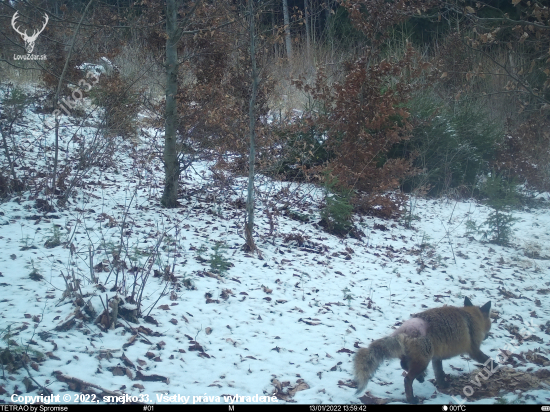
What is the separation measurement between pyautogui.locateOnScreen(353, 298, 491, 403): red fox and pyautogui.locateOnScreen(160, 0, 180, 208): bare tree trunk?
4.99m

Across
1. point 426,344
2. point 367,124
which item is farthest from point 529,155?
point 426,344

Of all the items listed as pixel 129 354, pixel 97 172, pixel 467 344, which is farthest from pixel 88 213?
pixel 467 344

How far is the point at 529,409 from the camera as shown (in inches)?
128

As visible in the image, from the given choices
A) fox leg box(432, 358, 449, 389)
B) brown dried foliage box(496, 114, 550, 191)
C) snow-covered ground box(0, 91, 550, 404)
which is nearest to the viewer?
snow-covered ground box(0, 91, 550, 404)

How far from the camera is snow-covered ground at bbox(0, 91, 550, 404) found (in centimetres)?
361

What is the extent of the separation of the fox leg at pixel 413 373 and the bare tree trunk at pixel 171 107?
5.19 metres

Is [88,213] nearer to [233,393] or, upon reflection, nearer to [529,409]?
[233,393]

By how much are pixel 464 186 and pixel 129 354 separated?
10.2 m

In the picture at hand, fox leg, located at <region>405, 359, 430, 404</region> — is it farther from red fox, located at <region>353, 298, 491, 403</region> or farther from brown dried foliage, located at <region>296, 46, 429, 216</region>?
brown dried foliage, located at <region>296, 46, 429, 216</region>

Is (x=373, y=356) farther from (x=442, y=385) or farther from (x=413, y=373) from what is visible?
(x=442, y=385)

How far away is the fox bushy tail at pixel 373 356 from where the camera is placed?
3164mm

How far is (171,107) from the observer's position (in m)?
7.15

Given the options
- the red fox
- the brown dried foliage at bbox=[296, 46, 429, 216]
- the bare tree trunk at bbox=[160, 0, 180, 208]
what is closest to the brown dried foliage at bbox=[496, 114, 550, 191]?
the brown dried foliage at bbox=[296, 46, 429, 216]

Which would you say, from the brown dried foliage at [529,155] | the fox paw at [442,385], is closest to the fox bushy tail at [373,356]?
the fox paw at [442,385]
